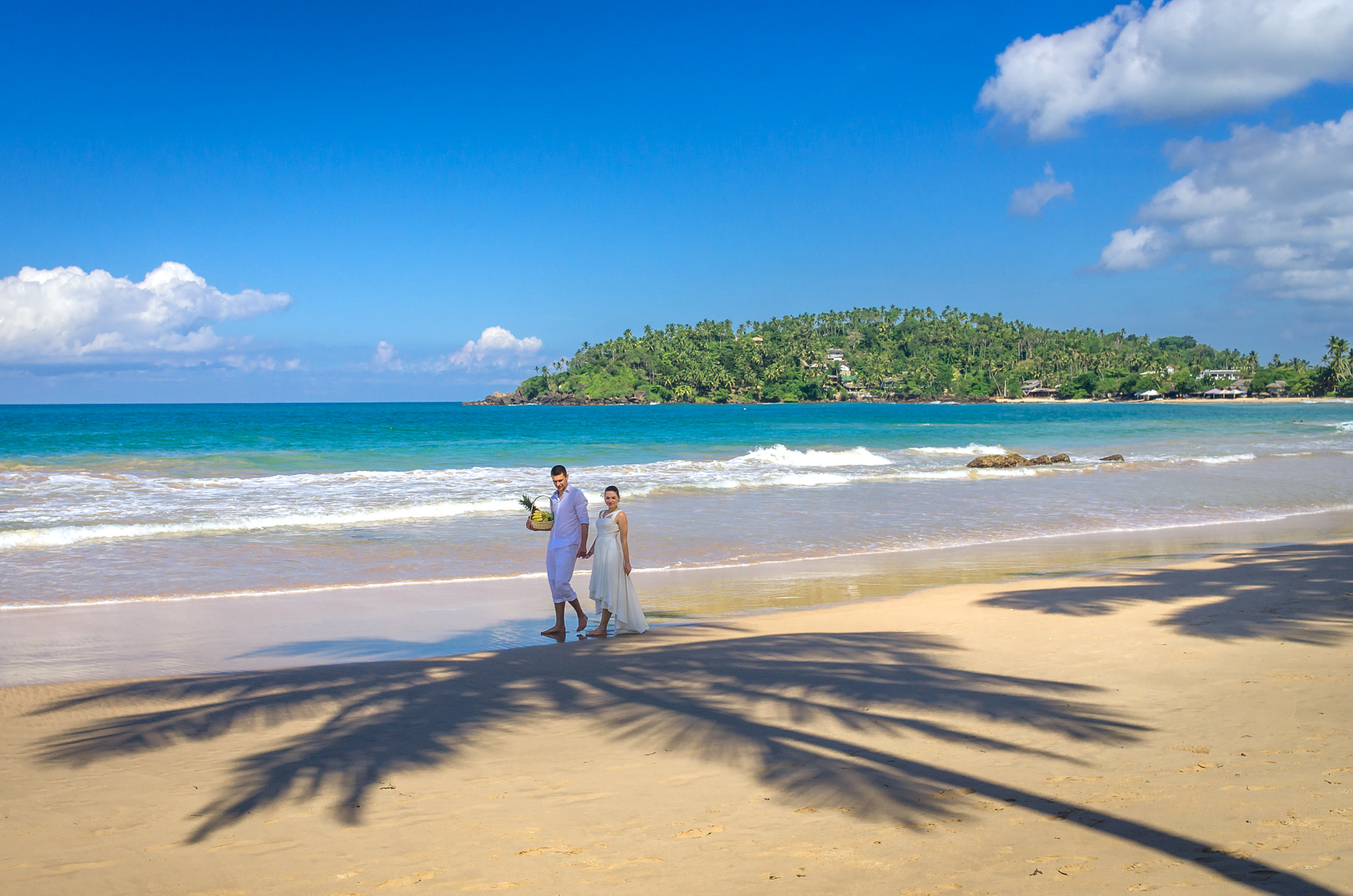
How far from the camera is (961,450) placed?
3922 cm

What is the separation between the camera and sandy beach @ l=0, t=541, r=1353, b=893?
11.8ft

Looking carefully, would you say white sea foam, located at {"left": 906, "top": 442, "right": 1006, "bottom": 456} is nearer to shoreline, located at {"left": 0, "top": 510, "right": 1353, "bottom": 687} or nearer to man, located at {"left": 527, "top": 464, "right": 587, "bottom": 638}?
shoreline, located at {"left": 0, "top": 510, "right": 1353, "bottom": 687}

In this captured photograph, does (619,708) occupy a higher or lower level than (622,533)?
lower

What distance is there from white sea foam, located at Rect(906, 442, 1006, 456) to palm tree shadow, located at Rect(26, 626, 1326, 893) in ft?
107

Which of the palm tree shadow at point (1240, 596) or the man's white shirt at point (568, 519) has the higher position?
the man's white shirt at point (568, 519)

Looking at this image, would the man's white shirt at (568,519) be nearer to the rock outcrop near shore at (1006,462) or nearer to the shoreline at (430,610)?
the shoreline at (430,610)

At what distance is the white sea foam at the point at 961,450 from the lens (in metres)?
38.6

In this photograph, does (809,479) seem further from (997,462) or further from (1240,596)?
(1240,596)

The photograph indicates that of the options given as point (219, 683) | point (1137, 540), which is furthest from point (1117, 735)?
point (1137, 540)

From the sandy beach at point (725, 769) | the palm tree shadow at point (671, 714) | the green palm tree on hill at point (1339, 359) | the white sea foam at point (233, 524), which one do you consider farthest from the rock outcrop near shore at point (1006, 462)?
the green palm tree on hill at point (1339, 359)

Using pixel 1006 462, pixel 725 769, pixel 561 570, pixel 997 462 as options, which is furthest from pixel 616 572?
pixel 1006 462

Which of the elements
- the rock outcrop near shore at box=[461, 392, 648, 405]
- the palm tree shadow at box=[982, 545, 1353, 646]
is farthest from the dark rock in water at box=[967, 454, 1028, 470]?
the rock outcrop near shore at box=[461, 392, 648, 405]

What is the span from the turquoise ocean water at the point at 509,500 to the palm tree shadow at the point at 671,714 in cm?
479

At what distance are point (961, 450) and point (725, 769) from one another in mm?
36814
